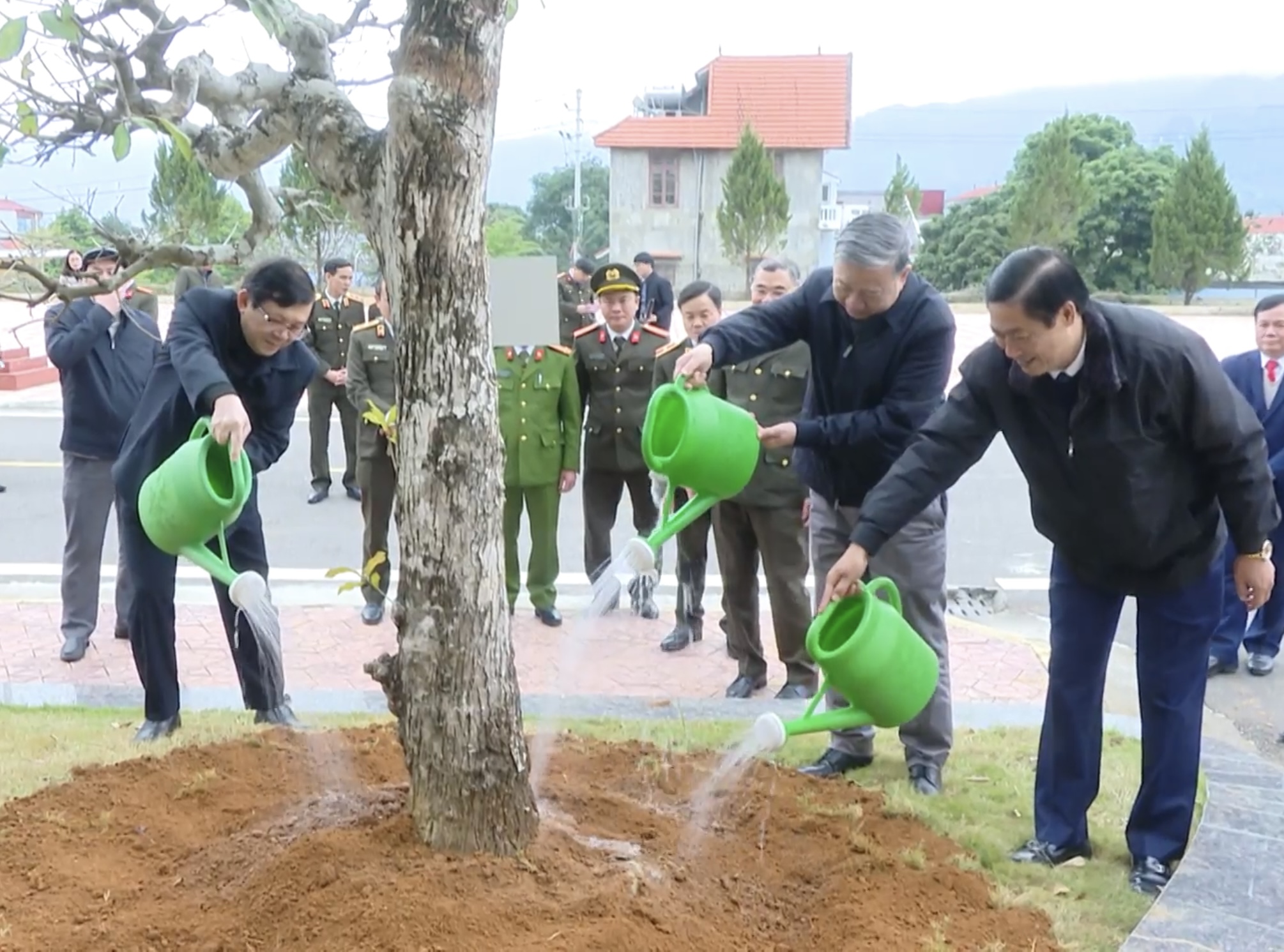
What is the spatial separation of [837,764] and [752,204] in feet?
115

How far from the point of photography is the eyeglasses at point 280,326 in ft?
12.1

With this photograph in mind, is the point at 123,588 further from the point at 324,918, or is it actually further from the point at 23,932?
the point at 324,918

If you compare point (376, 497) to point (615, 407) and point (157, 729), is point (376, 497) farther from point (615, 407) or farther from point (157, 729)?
point (157, 729)

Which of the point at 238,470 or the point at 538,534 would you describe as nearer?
the point at 238,470

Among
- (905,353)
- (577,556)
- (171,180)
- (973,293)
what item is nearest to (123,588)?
(171,180)

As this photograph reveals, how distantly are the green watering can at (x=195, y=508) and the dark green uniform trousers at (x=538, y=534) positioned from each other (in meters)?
2.83

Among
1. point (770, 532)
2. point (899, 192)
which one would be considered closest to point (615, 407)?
point (770, 532)

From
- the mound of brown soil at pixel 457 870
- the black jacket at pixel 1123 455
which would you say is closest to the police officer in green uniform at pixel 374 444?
the mound of brown soil at pixel 457 870

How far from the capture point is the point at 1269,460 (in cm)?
547

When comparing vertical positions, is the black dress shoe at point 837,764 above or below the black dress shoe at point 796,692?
above

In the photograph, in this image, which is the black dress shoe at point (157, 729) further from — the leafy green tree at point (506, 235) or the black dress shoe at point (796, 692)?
the leafy green tree at point (506, 235)

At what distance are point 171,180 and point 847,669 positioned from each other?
435 cm

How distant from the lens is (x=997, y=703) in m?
4.84

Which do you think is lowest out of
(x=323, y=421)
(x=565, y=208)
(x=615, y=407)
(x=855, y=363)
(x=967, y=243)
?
(x=323, y=421)
